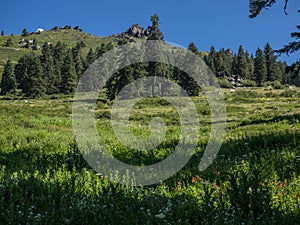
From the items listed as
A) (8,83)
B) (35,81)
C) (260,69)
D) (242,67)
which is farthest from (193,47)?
(8,83)

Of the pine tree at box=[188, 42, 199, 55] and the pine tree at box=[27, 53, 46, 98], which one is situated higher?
the pine tree at box=[188, 42, 199, 55]

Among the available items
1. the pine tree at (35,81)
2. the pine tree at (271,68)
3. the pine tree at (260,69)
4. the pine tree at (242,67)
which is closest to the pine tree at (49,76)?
the pine tree at (35,81)

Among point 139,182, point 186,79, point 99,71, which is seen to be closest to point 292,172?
point 139,182

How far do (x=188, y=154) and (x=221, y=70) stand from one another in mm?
130073

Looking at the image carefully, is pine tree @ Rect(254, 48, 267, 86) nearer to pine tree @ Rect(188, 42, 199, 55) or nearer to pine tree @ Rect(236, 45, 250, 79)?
pine tree @ Rect(236, 45, 250, 79)

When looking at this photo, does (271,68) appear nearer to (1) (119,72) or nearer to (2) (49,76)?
(1) (119,72)

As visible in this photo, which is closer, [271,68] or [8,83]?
[8,83]

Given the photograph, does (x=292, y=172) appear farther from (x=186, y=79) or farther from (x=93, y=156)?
(x=186, y=79)

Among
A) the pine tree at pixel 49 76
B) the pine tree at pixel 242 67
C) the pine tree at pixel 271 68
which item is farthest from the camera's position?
the pine tree at pixel 242 67

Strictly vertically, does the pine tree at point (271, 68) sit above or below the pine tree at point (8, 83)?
above

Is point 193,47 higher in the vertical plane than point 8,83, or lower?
higher

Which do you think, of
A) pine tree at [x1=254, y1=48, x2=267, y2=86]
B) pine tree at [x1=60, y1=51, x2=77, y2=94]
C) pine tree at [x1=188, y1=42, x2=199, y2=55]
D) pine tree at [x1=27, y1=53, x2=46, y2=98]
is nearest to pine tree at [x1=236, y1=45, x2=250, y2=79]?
pine tree at [x1=254, y1=48, x2=267, y2=86]

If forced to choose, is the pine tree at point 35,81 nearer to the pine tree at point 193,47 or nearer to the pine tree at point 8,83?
the pine tree at point 8,83

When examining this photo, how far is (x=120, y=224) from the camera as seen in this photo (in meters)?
4.43
